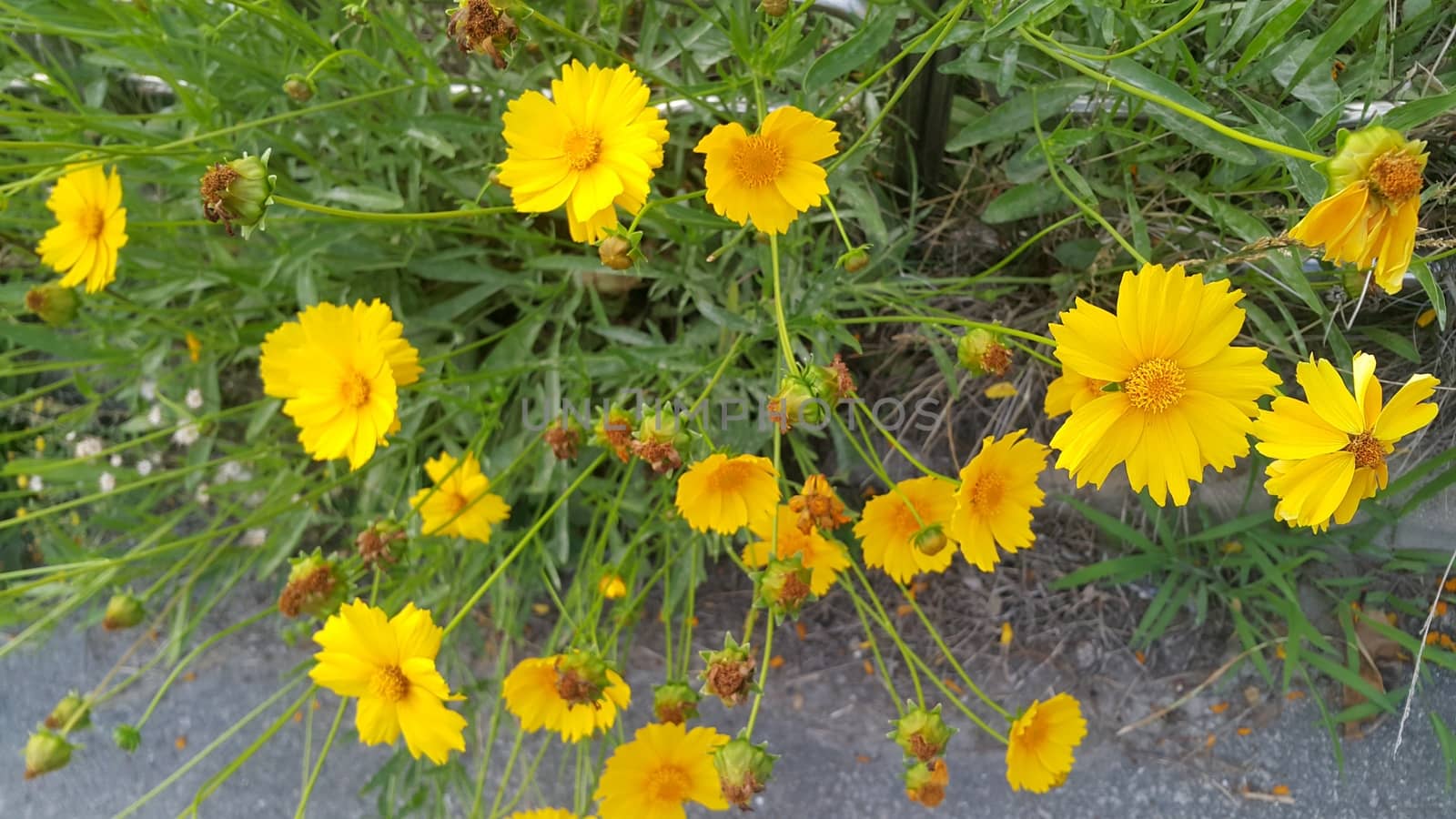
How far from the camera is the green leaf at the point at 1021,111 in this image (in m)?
1.03

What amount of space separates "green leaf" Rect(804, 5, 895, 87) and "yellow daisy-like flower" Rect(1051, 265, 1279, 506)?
0.41 m

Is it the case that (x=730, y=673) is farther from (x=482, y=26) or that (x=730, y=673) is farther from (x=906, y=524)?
(x=482, y=26)

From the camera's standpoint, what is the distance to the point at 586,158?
94cm

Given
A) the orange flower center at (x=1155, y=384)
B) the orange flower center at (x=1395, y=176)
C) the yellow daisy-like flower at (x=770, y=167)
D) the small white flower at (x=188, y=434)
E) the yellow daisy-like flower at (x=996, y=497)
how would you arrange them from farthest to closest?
the small white flower at (x=188, y=434), the yellow daisy-like flower at (x=996, y=497), the yellow daisy-like flower at (x=770, y=167), the orange flower center at (x=1155, y=384), the orange flower center at (x=1395, y=176)

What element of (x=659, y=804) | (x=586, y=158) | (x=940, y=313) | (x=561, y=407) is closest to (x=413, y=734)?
A: (x=659, y=804)

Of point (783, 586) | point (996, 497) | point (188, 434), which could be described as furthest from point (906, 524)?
point (188, 434)

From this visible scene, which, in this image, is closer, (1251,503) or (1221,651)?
(1251,503)

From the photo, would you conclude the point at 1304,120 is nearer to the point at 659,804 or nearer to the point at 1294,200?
the point at 1294,200

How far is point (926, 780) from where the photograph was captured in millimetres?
1028

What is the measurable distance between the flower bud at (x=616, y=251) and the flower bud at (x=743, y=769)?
523 millimetres

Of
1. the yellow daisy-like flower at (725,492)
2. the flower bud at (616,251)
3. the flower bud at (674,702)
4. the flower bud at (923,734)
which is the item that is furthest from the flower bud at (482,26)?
the flower bud at (923,734)

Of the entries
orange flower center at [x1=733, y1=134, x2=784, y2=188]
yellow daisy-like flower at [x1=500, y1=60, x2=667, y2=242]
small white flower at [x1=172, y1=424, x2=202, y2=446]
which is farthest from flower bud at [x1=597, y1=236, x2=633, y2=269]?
small white flower at [x1=172, y1=424, x2=202, y2=446]

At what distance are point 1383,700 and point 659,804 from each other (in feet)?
3.78

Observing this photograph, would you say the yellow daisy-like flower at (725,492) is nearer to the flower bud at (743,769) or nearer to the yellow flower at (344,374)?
the flower bud at (743,769)
